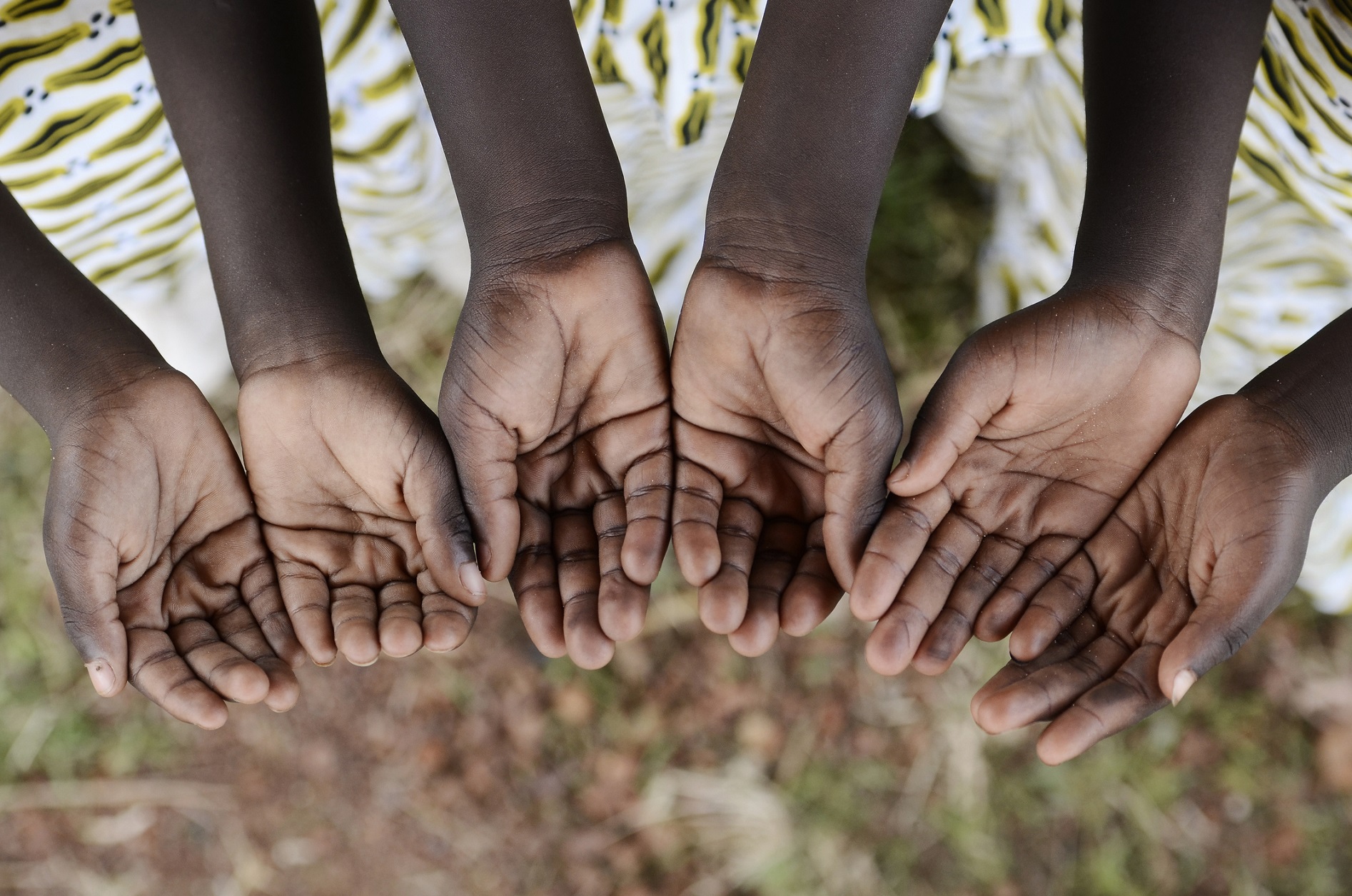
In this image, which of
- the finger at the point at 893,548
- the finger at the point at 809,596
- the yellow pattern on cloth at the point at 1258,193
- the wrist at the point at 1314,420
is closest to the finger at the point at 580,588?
the finger at the point at 809,596

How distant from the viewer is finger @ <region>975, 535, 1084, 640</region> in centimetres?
151

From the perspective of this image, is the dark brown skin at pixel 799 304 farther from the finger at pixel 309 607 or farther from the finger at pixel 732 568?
the finger at pixel 309 607

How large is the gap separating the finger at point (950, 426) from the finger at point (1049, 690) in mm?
316

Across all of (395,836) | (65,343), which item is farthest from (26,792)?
(65,343)

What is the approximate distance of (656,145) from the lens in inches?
77.2

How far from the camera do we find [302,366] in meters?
1.54

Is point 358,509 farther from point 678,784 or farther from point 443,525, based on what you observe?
point 678,784

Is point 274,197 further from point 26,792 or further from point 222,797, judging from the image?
point 26,792

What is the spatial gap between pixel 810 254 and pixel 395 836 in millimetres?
1704

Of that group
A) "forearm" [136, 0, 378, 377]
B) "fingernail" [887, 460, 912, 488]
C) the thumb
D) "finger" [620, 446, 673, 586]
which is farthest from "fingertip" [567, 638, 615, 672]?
the thumb

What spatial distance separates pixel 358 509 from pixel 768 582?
2.19 ft

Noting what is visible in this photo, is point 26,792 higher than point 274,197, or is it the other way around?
point 274,197

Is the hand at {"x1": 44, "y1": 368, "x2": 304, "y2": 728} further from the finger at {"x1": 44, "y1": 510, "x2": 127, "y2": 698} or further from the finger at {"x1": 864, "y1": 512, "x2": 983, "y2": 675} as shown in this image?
the finger at {"x1": 864, "y1": 512, "x2": 983, "y2": 675}

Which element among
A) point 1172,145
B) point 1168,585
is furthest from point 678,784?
point 1172,145
